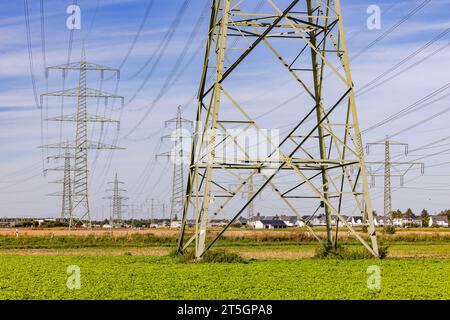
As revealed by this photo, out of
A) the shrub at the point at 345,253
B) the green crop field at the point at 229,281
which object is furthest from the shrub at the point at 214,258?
the shrub at the point at 345,253

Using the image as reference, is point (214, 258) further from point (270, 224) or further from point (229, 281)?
point (270, 224)

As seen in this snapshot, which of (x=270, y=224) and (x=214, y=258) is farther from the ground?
(x=214, y=258)

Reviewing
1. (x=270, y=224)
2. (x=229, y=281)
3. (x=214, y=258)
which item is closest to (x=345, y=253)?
(x=214, y=258)

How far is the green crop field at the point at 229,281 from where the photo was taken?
656 inches

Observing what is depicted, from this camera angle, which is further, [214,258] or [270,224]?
[270,224]

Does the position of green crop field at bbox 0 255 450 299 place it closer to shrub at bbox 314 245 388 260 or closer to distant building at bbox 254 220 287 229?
shrub at bbox 314 245 388 260

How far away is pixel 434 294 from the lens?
16.9 meters

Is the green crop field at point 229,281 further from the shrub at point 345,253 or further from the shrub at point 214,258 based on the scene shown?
the shrub at point 345,253

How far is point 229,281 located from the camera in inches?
765

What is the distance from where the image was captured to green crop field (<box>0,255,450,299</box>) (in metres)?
16.7

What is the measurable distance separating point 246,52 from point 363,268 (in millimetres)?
9459

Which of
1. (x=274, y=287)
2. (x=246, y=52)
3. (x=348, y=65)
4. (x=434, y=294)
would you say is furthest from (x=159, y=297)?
(x=348, y=65)

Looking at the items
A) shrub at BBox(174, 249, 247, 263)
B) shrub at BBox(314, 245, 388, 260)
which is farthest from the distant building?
shrub at BBox(174, 249, 247, 263)
